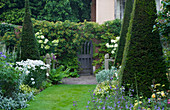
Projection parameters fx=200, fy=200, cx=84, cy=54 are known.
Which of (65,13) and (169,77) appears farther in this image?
(65,13)

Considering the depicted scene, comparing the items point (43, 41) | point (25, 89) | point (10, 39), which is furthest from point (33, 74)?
point (10, 39)

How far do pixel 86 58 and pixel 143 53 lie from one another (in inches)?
302

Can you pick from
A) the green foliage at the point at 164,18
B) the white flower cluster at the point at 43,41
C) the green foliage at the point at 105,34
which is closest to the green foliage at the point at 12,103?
the green foliage at the point at 164,18

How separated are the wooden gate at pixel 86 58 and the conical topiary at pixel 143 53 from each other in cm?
734

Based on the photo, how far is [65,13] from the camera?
16.3 metres

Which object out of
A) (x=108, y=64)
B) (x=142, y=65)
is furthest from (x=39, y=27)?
(x=142, y=65)

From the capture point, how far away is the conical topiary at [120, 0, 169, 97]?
4441 mm

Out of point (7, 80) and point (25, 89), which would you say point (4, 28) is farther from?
point (7, 80)

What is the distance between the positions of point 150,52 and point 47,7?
510 inches

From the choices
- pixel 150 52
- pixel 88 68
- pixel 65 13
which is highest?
pixel 65 13

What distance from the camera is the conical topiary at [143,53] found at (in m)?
4.44

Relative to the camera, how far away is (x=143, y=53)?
453 centimetres

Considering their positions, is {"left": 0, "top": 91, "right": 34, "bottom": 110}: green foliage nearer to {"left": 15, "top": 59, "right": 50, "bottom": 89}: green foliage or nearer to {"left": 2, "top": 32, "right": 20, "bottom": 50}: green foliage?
{"left": 15, "top": 59, "right": 50, "bottom": 89}: green foliage

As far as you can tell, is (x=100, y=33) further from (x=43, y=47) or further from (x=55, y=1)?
(x=55, y=1)
